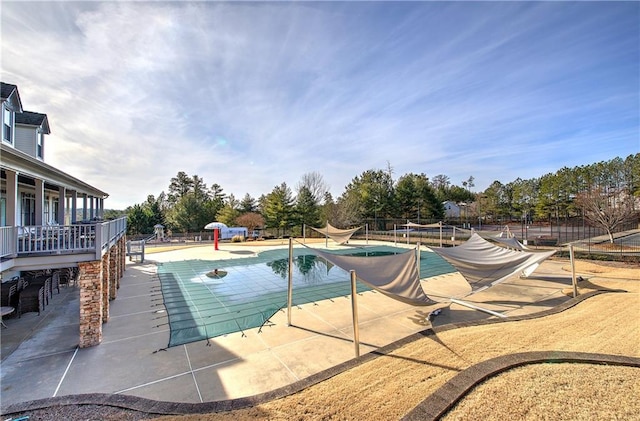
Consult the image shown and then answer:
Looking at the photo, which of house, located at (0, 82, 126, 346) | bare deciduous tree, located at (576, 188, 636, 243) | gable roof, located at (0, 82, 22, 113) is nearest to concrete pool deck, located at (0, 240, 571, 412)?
house, located at (0, 82, 126, 346)

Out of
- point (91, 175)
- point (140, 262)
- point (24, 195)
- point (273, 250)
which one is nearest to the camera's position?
point (24, 195)

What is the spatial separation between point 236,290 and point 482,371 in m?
7.93

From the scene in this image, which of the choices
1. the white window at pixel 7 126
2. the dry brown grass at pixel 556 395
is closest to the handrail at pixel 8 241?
the white window at pixel 7 126

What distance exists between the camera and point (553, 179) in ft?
125

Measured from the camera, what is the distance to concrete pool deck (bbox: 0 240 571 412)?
4102 millimetres

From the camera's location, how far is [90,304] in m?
5.28

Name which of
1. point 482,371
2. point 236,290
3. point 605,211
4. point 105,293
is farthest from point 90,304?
point 605,211

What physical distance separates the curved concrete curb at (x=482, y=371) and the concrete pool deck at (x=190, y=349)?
1969 mm

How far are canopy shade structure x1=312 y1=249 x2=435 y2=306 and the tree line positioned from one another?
23.0m

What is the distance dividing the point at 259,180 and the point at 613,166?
47.7 meters

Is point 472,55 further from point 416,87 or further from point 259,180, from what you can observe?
point 259,180

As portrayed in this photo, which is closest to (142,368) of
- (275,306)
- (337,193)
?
(275,306)

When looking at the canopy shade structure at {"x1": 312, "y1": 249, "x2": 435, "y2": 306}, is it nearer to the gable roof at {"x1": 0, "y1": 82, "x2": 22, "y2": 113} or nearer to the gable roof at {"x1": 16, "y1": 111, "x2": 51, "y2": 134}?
the gable roof at {"x1": 0, "y1": 82, "x2": 22, "y2": 113}

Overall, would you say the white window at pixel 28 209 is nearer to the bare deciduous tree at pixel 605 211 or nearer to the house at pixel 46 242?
the house at pixel 46 242
